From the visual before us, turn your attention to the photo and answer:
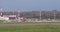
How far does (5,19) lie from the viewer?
2255 inches

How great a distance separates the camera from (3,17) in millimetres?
56625

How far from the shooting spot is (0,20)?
56969mm

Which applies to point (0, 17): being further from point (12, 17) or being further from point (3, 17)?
point (12, 17)

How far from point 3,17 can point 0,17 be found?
3.43 feet

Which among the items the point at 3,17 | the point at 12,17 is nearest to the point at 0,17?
the point at 3,17

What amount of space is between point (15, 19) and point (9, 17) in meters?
1.78

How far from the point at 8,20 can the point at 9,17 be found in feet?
3.05

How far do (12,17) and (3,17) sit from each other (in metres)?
3.94

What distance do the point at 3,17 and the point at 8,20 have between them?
1.63 m

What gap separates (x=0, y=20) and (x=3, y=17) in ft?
4.18

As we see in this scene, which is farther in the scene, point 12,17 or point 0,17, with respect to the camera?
point 12,17

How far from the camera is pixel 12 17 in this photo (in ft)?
196

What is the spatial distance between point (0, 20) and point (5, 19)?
4.69 feet
